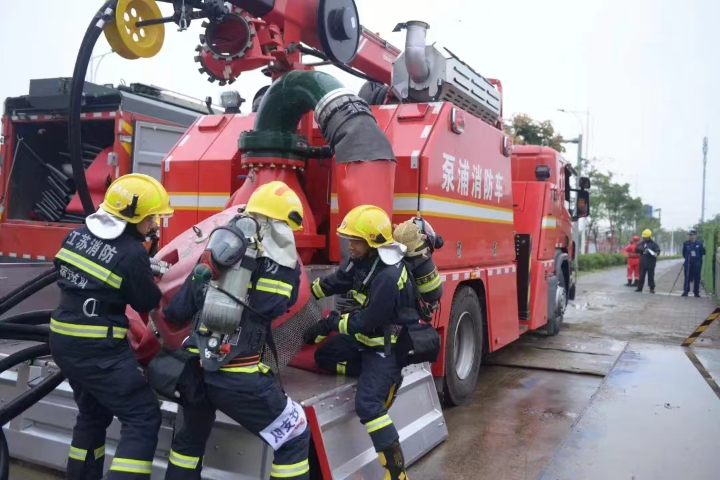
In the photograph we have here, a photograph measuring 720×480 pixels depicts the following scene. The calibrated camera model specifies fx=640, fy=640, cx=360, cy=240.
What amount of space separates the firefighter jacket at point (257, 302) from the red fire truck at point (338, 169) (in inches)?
11.7

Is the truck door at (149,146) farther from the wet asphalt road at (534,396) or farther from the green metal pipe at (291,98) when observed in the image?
the wet asphalt road at (534,396)

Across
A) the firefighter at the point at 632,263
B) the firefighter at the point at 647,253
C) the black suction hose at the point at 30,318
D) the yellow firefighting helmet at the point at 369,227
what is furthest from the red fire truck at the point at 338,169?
the firefighter at the point at 632,263

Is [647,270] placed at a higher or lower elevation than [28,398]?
higher

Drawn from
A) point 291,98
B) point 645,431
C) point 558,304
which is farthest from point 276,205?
point 558,304

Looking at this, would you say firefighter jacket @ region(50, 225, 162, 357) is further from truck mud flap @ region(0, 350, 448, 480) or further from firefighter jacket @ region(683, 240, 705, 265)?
firefighter jacket @ region(683, 240, 705, 265)

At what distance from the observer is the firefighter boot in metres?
3.54

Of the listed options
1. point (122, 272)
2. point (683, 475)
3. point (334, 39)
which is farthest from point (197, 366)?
point (683, 475)

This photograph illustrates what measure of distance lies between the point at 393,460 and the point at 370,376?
1.56ft

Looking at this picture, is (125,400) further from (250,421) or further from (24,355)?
(24,355)

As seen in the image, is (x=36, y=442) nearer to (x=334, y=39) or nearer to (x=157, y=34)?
(x=157, y=34)

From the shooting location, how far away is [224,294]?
9.49ft

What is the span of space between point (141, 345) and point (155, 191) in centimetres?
93

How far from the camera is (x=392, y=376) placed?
3.74 m

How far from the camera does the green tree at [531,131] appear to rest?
20672 millimetres
